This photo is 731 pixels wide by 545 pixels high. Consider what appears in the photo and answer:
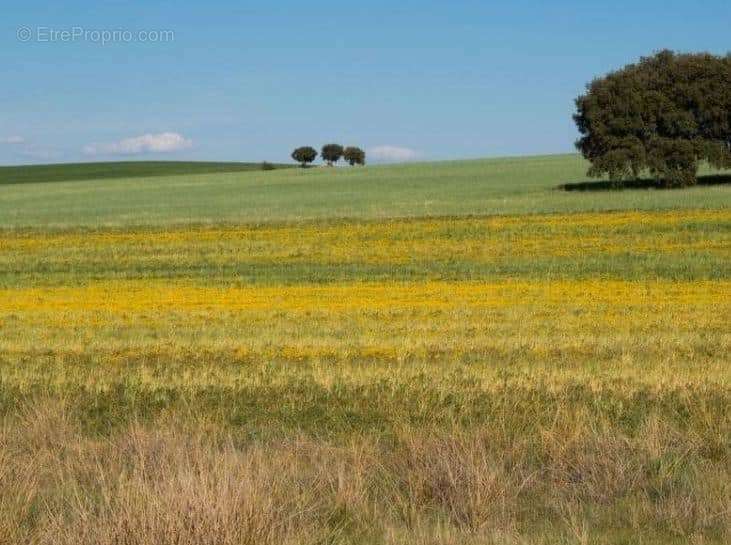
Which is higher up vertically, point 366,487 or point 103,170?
point 366,487

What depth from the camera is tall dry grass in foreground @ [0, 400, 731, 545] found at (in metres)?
6.01

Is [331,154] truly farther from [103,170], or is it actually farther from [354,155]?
[103,170]

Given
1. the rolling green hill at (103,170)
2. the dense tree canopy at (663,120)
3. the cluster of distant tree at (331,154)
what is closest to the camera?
the dense tree canopy at (663,120)

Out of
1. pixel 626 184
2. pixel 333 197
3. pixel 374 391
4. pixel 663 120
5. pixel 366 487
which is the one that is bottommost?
pixel 333 197

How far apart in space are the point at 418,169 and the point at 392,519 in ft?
287

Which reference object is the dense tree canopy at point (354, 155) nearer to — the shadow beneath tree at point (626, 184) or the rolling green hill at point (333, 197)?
the rolling green hill at point (333, 197)

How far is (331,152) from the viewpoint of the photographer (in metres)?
151

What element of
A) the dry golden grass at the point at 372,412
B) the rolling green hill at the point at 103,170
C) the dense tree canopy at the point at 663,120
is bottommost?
the rolling green hill at the point at 103,170

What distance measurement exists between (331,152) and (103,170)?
107ft

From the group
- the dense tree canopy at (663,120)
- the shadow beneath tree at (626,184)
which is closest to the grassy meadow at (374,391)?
the dense tree canopy at (663,120)

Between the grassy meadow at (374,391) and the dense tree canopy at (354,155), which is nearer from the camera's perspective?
the grassy meadow at (374,391)

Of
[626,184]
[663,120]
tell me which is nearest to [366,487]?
[663,120]

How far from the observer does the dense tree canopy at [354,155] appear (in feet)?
497

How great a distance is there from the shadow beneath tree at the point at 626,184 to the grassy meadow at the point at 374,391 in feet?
85.7
